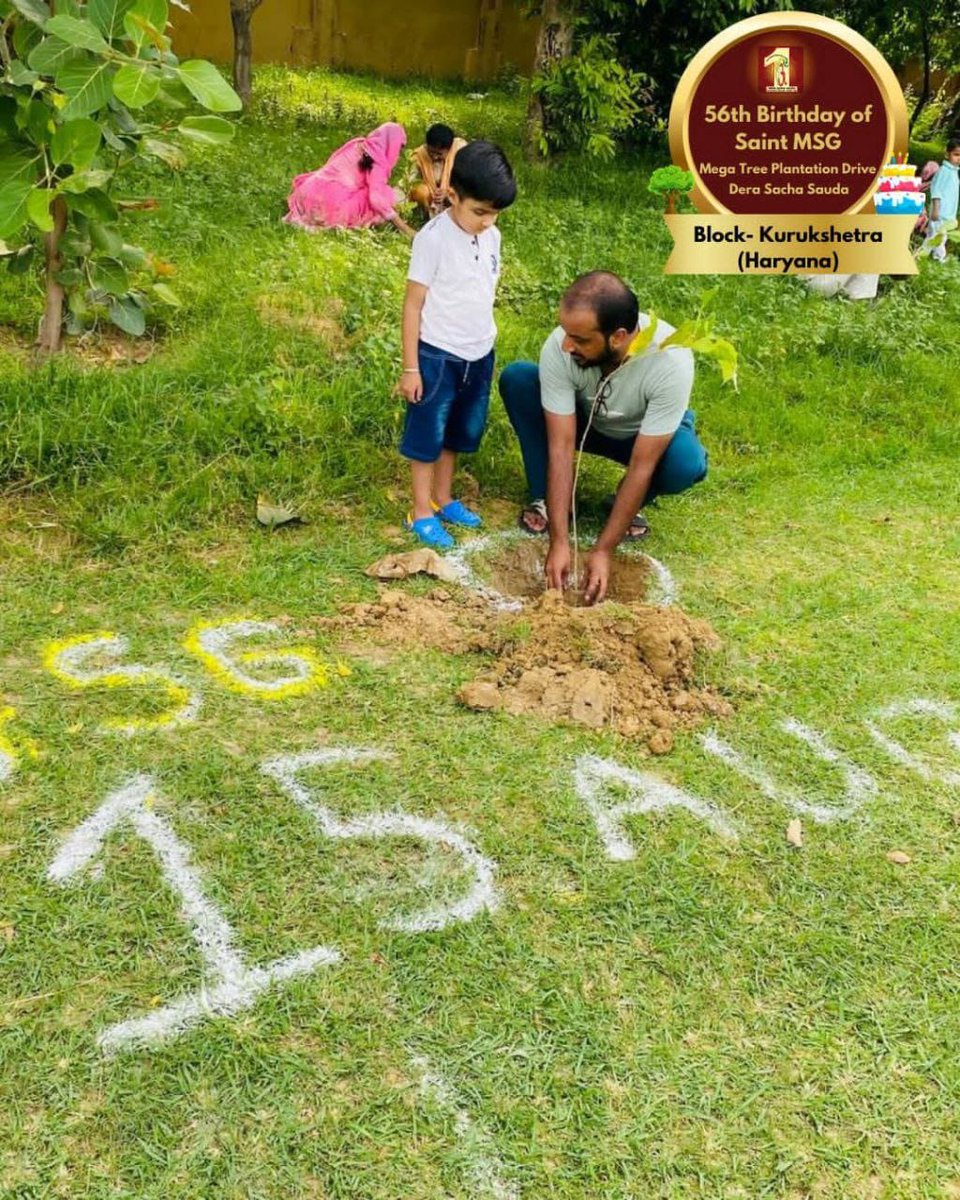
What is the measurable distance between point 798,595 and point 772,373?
7.48ft

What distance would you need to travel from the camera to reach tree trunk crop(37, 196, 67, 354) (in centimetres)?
365

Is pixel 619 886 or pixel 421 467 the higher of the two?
pixel 421 467

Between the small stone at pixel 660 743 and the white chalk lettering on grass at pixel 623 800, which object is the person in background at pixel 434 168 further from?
the white chalk lettering on grass at pixel 623 800

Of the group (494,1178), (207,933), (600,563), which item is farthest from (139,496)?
(494,1178)

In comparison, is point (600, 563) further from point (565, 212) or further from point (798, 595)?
point (565, 212)

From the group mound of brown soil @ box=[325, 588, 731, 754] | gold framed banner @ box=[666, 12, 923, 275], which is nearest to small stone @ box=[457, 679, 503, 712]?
mound of brown soil @ box=[325, 588, 731, 754]

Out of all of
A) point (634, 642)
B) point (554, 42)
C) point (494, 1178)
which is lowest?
point (494, 1178)

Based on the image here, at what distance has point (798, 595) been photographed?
11.9ft

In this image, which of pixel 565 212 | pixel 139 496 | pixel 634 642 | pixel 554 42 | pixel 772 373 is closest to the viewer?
pixel 634 642

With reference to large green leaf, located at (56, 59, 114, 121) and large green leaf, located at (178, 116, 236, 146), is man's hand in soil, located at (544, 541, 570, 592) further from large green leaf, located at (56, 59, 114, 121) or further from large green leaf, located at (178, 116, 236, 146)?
large green leaf, located at (56, 59, 114, 121)

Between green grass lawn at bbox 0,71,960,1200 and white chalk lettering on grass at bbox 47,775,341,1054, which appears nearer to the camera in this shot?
green grass lawn at bbox 0,71,960,1200

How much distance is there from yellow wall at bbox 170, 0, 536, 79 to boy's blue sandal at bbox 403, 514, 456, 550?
37.2 ft

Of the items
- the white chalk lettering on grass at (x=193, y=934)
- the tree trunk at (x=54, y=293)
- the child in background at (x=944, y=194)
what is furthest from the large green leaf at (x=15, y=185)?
the child in background at (x=944, y=194)

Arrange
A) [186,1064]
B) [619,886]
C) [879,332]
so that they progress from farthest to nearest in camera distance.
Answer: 1. [879,332]
2. [619,886]
3. [186,1064]
